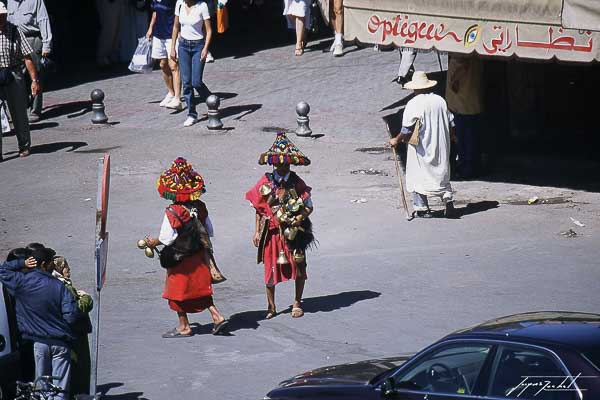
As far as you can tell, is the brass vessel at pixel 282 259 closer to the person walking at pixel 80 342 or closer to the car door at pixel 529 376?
the person walking at pixel 80 342

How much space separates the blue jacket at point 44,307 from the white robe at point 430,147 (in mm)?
6878

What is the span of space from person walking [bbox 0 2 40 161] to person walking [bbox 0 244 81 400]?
912 cm

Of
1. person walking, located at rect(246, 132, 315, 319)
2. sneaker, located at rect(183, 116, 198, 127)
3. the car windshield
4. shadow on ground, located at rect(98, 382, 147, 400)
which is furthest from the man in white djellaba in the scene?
the car windshield

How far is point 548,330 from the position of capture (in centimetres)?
728

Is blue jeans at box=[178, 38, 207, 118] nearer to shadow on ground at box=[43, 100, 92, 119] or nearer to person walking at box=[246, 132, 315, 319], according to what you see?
shadow on ground at box=[43, 100, 92, 119]

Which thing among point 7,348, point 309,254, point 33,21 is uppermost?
point 33,21

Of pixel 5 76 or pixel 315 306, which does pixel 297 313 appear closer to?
pixel 315 306

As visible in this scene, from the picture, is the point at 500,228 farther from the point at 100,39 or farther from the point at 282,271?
the point at 100,39

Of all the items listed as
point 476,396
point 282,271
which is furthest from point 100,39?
point 476,396

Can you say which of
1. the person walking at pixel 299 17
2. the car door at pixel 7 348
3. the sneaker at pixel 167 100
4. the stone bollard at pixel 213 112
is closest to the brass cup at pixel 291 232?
the car door at pixel 7 348

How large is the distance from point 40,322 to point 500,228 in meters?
7.29

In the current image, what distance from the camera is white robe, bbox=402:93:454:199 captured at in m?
15.0

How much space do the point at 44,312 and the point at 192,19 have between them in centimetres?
1114

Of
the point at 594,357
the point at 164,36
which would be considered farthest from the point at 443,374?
the point at 164,36
